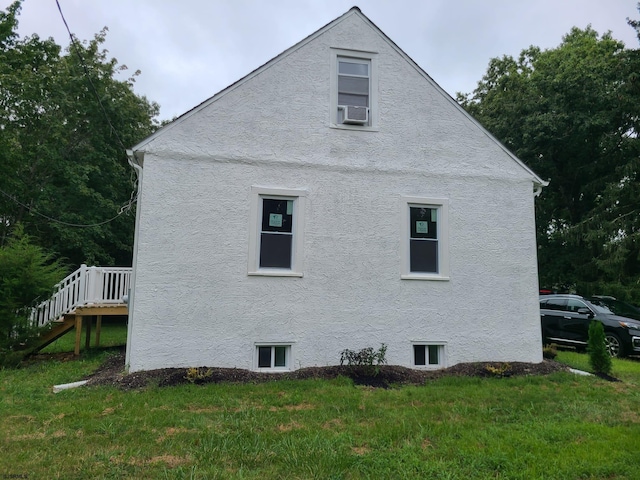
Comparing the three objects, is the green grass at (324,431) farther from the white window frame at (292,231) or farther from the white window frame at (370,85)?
the white window frame at (370,85)

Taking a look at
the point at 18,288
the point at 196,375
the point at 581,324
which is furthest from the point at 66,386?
the point at 581,324

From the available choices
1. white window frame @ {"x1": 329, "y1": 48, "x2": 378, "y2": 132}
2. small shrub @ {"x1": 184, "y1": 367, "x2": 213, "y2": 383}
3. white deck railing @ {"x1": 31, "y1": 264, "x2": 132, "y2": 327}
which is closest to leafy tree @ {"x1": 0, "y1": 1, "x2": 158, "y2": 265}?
white deck railing @ {"x1": 31, "y1": 264, "x2": 132, "y2": 327}

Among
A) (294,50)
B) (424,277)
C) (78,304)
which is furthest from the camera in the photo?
(78,304)

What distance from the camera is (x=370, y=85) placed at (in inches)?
350

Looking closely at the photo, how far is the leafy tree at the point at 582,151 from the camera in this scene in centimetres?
1786

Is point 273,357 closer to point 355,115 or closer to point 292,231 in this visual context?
point 292,231

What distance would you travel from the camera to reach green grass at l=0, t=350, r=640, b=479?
3.91 m

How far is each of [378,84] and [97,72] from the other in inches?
717

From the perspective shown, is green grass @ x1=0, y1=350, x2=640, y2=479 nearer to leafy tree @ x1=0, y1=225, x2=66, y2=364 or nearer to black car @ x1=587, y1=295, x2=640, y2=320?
leafy tree @ x1=0, y1=225, x2=66, y2=364

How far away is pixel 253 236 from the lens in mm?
8031

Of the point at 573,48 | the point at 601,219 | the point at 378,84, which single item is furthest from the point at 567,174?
the point at 378,84

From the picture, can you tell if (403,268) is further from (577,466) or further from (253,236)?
(577,466)

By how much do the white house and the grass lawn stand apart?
3.99ft

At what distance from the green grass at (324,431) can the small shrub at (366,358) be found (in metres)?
0.70
